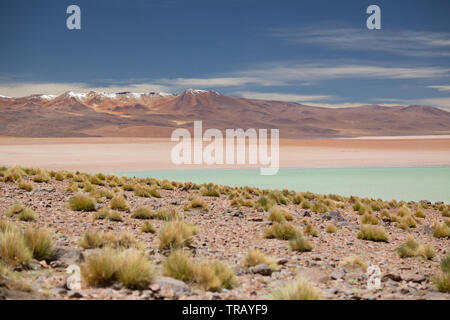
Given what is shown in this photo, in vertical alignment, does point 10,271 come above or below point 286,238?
above

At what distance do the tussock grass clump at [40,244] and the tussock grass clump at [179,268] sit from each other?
5.47 ft

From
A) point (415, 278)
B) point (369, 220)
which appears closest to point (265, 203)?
point (369, 220)

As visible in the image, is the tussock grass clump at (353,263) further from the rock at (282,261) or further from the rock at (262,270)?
the rock at (262,270)

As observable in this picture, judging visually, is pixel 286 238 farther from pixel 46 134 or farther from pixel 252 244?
pixel 46 134

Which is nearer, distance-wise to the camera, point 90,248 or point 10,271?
point 10,271

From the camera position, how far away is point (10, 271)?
200 inches

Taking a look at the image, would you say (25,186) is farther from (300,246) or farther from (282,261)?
(282,261)

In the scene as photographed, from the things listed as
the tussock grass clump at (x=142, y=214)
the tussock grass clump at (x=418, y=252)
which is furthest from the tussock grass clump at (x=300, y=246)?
the tussock grass clump at (x=142, y=214)

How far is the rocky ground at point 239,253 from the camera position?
508cm

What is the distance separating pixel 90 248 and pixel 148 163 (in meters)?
33.8

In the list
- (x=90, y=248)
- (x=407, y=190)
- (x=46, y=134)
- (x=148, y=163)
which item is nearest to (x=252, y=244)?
(x=90, y=248)

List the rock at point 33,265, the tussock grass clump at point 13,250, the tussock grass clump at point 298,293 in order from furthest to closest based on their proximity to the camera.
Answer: the rock at point 33,265
the tussock grass clump at point 13,250
the tussock grass clump at point 298,293

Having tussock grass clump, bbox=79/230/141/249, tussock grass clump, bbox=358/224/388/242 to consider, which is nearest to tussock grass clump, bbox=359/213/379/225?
tussock grass clump, bbox=358/224/388/242

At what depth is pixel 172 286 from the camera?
16.8 ft
